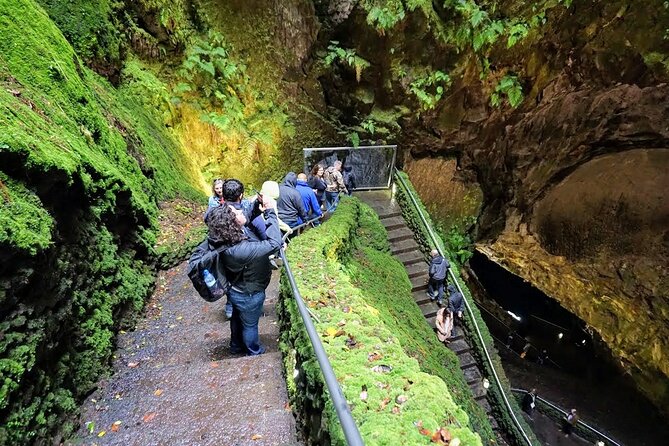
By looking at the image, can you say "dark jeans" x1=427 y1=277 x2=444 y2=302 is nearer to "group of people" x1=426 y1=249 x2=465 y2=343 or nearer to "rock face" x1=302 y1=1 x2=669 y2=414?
"group of people" x1=426 y1=249 x2=465 y2=343

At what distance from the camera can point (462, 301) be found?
9578mm

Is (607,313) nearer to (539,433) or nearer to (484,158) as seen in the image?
(539,433)

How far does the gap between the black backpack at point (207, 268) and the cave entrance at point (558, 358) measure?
55.0 ft

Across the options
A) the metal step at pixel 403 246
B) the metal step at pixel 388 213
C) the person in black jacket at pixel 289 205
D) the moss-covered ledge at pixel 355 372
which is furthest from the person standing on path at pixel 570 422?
the person in black jacket at pixel 289 205

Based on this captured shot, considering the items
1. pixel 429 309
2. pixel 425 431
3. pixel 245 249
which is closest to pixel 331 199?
pixel 429 309

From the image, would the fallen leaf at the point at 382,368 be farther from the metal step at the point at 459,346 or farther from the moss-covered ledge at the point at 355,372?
the metal step at the point at 459,346

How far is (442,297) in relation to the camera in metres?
10.2

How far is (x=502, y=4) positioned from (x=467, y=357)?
32.6ft

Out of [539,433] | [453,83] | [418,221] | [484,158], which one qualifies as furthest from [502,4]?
[539,433]

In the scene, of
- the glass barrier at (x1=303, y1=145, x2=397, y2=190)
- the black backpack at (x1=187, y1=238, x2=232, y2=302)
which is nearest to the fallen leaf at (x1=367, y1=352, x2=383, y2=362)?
the black backpack at (x1=187, y1=238, x2=232, y2=302)

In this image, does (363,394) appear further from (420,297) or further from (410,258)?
(410,258)

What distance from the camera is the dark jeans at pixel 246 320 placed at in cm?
399

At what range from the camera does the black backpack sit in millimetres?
3750

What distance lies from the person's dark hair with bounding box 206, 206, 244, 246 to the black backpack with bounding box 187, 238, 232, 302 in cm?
10
